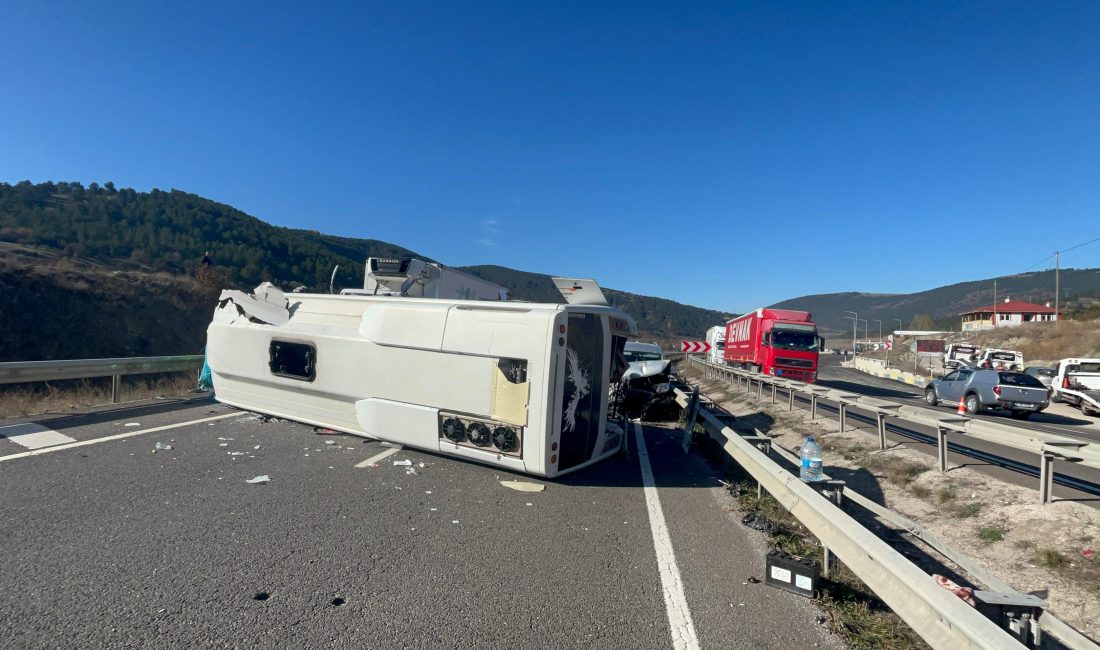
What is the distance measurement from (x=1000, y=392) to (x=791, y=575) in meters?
19.1

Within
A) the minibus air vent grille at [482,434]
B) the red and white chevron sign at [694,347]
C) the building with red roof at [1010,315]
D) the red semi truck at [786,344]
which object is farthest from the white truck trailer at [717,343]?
the building with red roof at [1010,315]

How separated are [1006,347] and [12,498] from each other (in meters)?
65.3

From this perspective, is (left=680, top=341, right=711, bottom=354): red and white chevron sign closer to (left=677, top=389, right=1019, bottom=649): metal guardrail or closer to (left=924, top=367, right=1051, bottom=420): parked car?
(left=924, top=367, right=1051, bottom=420): parked car

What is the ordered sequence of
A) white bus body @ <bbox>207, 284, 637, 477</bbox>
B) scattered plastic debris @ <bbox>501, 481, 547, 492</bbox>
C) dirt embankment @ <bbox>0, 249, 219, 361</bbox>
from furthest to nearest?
dirt embankment @ <bbox>0, 249, 219, 361</bbox> → scattered plastic debris @ <bbox>501, 481, 547, 492</bbox> → white bus body @ <bbox>207, 284, 637, 477</bbox>

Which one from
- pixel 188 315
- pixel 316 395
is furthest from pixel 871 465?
pixel 188 315

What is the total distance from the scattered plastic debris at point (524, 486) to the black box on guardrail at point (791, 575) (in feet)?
8.64

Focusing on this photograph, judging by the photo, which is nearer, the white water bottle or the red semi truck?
the white water bottle

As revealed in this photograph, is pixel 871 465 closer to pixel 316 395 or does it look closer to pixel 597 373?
pixel 597 373

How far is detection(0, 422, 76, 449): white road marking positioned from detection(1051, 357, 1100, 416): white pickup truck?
27.2 m

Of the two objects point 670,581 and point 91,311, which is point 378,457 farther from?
Answer: point 91,311

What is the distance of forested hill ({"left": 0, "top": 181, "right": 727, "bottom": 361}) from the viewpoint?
32.5 meters

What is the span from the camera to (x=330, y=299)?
716 cm

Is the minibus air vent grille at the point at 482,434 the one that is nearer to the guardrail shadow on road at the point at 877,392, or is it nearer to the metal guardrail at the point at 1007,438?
the metal guardrail at the point at 1007,438

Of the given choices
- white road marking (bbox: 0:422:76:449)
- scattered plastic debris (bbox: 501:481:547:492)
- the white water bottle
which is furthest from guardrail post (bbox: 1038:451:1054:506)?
white road marking (bbox: 0:422:76:449)
